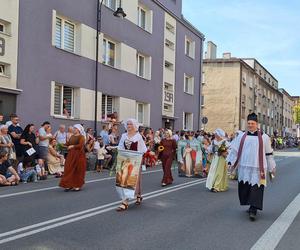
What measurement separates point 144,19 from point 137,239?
2354cm

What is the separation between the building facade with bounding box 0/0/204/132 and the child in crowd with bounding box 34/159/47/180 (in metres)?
2.94

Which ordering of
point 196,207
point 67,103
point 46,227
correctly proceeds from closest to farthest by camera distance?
1. point 46,227
2. point 196,207
3. point 67,103

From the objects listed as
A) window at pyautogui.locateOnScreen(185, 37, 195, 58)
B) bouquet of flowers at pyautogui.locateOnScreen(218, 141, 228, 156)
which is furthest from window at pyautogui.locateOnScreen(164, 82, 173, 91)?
bouquet of flowers at pyautogui.locateOnScreen(218, 141, 228, 156)

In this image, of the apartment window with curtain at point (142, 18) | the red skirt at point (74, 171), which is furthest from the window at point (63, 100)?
the apartment window with curtain at point (142, 18)

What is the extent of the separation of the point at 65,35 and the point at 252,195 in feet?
48.0

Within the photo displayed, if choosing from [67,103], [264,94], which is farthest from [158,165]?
[264,94]

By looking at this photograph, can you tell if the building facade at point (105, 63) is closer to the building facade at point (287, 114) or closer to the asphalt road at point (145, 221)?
the asphalt road at point (145, 221)

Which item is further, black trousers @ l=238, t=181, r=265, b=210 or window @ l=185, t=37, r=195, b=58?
window @ l=185, t=37, r=195, b=58

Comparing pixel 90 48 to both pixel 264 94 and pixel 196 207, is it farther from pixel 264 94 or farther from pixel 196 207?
pixel 264 94

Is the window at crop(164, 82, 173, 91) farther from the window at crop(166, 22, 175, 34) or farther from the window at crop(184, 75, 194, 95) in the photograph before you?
the window at crop(184, 75, 194, 95)

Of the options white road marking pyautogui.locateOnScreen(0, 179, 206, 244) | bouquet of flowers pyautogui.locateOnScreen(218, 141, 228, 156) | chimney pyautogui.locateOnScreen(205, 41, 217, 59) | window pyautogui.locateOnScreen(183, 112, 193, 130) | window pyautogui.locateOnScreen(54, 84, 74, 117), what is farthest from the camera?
chimney pyautogui.locateOnScreen(205, 41, 217, 59)

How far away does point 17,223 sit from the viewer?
7.93 meters

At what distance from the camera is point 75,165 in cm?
1230

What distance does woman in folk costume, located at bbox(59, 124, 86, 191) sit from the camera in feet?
39.8
